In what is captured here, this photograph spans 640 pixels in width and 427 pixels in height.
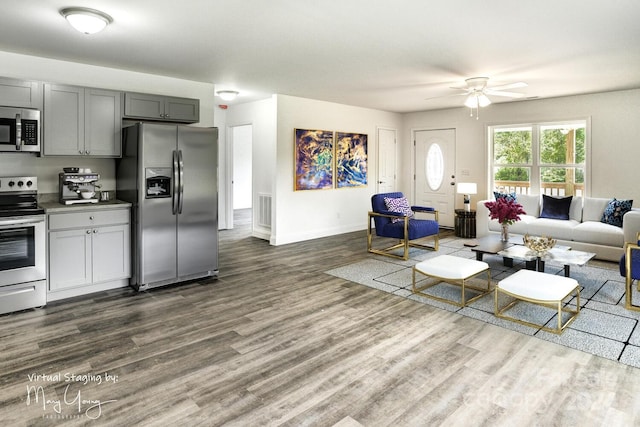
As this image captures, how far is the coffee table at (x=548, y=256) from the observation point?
4320 mm

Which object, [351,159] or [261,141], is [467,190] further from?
[261,141]

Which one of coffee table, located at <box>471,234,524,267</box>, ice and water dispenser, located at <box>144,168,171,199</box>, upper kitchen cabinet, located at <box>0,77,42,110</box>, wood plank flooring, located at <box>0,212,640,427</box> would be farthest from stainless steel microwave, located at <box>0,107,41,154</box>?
coffee table, located at <box>471,234,524,267</box>

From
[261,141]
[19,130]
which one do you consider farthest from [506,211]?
[19,130]

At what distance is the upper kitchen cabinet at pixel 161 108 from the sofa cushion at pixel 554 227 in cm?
524

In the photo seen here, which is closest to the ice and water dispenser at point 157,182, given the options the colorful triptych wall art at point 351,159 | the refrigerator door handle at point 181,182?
the refrigerator door handle at point 181,182

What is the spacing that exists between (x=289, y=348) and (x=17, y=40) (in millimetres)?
3709

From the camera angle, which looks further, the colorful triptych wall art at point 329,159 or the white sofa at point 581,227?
the colorful triptych wall art at point 329,159

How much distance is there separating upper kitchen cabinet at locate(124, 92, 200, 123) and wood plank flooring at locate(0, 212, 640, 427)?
2.12 metres

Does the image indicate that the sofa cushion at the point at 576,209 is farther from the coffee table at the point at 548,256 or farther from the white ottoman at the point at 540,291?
the white ottoman at the point at 540,291

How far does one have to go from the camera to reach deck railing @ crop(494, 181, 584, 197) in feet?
22.7

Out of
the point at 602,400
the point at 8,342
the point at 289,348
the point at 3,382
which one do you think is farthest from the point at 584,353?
the point at 8,342

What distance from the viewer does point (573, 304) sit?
12.9ft

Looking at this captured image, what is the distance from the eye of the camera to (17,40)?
372cm

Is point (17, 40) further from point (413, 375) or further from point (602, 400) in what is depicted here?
point (602, 400)
